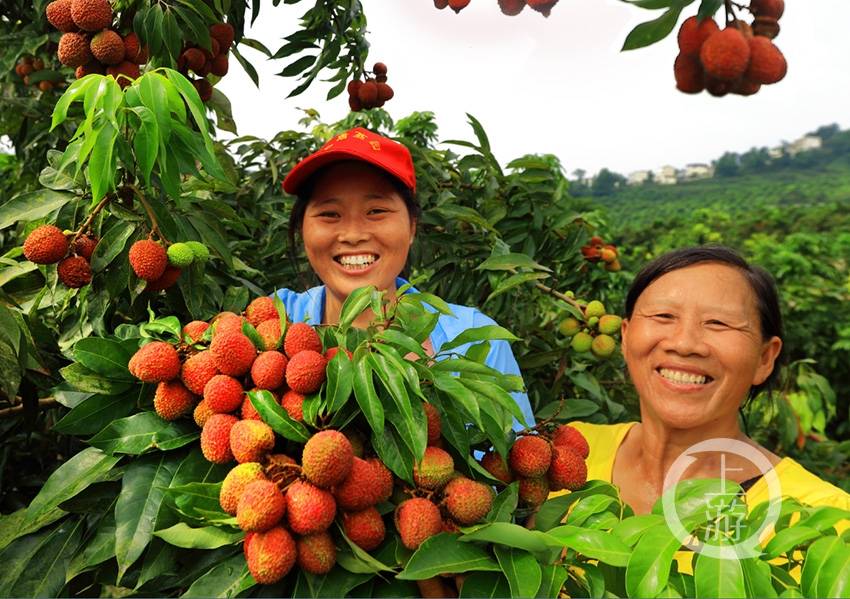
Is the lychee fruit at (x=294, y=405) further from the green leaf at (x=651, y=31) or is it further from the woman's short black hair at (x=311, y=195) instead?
the woman's short black hair at (x=311, y=195)

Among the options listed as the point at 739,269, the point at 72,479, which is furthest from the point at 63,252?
the point at 739,269

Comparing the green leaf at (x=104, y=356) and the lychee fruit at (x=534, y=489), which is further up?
the green leaf at (x=104, y=356)

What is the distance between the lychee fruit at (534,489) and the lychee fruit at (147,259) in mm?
765

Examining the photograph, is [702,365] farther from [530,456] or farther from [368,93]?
[368,93]

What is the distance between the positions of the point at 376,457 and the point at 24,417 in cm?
96

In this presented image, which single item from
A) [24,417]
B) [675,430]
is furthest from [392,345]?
[24,417]

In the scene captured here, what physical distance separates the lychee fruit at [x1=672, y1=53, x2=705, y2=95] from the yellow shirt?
32.1 inches

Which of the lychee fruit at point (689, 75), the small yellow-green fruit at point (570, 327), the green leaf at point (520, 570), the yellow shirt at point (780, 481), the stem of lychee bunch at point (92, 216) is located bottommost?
the yellow shirt at point (780, 481)

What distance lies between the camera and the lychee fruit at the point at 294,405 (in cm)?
96

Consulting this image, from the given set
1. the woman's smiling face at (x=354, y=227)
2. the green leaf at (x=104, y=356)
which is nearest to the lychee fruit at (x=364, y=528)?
the green leaf at (x=104, y=356)

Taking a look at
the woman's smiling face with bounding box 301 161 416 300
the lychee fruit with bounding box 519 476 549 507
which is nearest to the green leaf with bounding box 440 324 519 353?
A: the lychee fruit with bounding box 519 476 549 507

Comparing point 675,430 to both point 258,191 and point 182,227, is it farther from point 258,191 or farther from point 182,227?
point 258,191

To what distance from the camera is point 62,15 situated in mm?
1684

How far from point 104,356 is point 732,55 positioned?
0.94 meters
